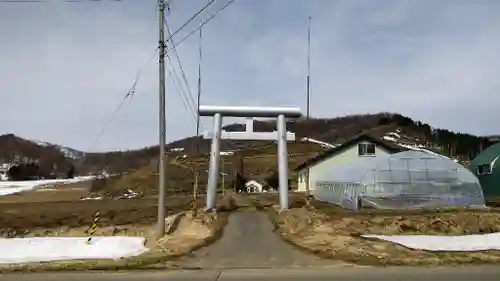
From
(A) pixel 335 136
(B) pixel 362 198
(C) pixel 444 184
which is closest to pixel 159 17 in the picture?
(B) pixel 362 198

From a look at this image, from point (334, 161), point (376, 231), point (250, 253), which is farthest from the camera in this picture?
point (334, 161)

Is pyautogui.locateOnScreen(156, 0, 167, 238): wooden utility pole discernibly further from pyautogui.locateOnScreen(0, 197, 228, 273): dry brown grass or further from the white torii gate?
the white torii gate

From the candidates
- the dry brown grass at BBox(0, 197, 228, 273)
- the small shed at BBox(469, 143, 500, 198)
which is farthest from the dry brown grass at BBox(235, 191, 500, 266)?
the small shed at BBox(469, 143, 500, 198)

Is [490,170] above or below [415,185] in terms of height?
above

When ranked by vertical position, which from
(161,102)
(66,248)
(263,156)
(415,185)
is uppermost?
(263,156)

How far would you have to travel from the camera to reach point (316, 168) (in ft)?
188

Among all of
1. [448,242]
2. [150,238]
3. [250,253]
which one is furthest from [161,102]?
[448,242]

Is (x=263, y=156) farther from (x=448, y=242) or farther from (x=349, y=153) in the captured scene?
(x=448, y=242)

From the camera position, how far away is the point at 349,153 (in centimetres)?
5400

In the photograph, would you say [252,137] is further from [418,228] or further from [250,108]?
[418,228]

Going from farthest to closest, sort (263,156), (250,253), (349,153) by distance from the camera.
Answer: (263,156), (349,153), (250,253)

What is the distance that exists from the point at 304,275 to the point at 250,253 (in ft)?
14.8

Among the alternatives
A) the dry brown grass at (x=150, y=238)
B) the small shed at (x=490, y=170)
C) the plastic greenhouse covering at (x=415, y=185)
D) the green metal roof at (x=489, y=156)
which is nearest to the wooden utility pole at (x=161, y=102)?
the dry brown grass at (x=150, y=238)

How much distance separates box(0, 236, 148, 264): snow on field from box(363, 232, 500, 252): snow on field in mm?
8950
